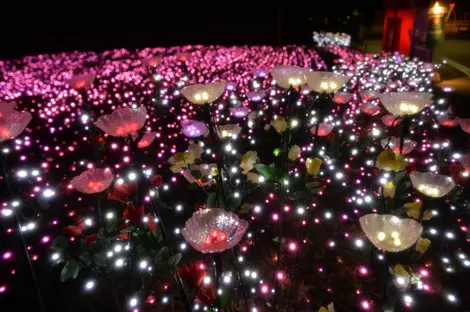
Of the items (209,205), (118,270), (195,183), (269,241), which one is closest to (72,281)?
(118,270)

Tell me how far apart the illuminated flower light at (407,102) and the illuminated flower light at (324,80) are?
35 cm

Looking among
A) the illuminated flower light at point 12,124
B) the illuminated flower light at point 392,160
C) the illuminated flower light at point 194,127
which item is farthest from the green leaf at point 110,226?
the illuminated flower light at point 194,127

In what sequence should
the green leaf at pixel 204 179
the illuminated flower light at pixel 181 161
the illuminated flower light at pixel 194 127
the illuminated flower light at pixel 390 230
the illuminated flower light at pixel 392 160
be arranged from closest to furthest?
the illuminated flower light at pixel 390 230 < the illuminated flower light at pixel 392 160 < the green leaf at pixel 204 179 < the illuminated flower light at pixel 181 161 < the illuminated flower light at pixel 194 127

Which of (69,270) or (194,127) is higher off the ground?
(194,127)

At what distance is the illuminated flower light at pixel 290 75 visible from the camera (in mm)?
2605

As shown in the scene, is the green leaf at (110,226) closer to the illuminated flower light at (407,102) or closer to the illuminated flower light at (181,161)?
the illuminated flower light at (181,161)

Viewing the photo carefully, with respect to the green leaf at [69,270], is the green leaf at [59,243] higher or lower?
higher

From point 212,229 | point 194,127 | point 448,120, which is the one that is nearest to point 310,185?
point 212,229

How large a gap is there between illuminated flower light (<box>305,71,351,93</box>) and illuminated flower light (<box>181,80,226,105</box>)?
2.42 ft

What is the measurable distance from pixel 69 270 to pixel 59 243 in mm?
184

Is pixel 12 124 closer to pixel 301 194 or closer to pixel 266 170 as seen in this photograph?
pixel 266 170

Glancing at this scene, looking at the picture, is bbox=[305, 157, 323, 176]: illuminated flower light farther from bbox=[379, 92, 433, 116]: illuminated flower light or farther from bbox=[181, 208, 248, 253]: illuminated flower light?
bbox=[181, 208, 248, 253]: illuminated flower light

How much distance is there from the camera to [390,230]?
181 centimetres

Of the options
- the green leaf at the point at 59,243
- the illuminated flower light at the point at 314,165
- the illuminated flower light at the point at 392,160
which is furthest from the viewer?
the illuminated flower light at the point at 314,165
